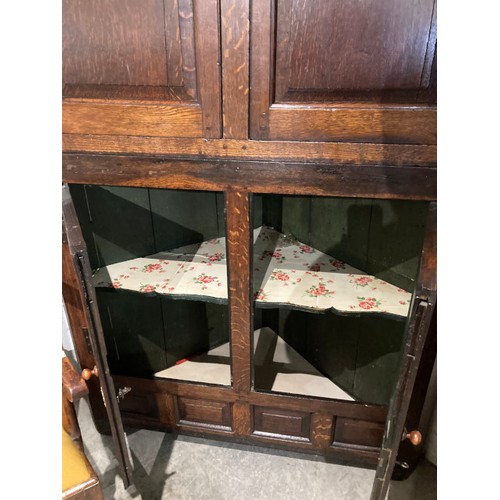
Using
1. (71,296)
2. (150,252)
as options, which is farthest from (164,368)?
(71,296)

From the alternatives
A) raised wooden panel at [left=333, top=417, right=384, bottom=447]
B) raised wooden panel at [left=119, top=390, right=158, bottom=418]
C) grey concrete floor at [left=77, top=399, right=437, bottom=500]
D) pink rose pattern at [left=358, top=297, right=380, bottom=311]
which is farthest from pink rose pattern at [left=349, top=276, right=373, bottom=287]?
raised wooden panel at [left=119, top=390, right=158, bottom=418]

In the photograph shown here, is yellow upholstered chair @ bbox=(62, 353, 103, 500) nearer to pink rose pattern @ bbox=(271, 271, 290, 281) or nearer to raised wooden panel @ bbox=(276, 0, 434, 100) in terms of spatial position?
pink rose pattern @ bbox=(271, 271, 290, 281)

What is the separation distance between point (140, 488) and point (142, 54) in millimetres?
1569

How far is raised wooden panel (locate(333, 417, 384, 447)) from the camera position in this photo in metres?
→ 1.50

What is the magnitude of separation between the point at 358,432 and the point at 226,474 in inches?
22.6

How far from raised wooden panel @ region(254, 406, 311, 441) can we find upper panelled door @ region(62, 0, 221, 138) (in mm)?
1124

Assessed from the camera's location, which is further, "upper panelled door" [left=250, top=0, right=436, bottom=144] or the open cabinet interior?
the open cabinet interior

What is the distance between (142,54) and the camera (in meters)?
1.00

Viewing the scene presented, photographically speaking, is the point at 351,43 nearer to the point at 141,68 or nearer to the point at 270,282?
the point at 141,68

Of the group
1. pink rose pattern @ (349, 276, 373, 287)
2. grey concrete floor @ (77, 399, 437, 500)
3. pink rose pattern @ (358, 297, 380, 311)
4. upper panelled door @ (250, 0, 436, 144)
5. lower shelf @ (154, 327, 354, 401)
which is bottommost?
grey concrete floor @ (77, 399, 437, 500)

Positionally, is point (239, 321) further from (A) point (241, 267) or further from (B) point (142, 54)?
(B) point (142, 54)

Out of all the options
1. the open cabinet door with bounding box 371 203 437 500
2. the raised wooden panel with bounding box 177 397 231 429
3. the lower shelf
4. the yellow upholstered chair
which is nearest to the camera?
the open cabinet door with bounding box 371 203 437 500

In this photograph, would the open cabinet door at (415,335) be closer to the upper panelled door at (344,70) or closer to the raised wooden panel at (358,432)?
the upper panelled door at (344,70)

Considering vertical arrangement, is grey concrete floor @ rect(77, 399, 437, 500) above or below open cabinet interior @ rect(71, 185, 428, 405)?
below
